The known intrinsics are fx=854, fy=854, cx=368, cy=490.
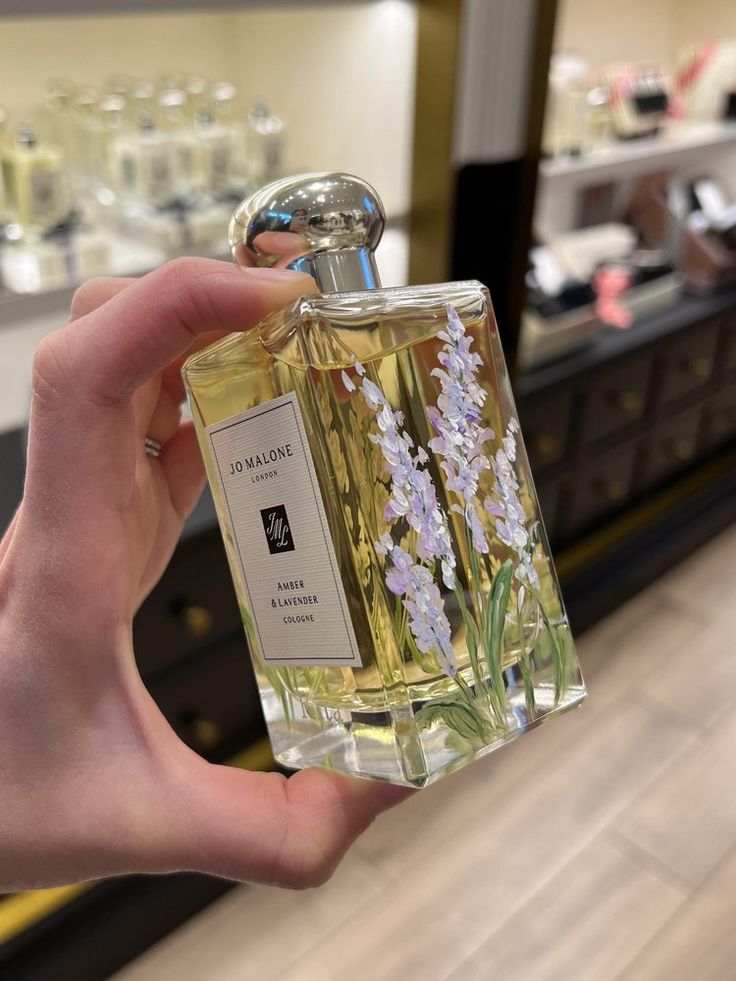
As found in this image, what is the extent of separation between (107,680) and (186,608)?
2.15 feet

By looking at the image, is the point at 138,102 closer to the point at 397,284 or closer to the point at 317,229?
the point at 397,284

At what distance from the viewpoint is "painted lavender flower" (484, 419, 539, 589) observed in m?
0.48

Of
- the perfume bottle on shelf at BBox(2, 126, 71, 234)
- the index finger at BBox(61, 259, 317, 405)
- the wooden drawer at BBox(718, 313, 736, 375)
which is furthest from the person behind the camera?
the wooden drawer at BBox(718, 313, 736, 375)

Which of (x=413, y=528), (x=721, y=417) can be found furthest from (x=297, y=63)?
(x=721, y=417)

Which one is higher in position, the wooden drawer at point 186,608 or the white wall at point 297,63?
the white wall at point 297,63

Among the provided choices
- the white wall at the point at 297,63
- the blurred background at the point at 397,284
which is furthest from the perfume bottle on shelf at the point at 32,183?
the white wall at the point at 297,63

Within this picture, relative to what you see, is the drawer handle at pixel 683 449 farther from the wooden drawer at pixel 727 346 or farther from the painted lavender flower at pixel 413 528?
the painted lavender flower at pixel 413 528

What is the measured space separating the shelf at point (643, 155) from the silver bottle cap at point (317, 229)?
3.54ft

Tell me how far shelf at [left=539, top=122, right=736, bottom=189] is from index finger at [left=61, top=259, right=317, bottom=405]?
1.14 meters

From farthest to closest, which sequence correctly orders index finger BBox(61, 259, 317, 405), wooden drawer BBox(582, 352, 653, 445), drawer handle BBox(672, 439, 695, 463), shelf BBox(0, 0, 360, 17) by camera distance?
drawer handle BBox(672, 439, 695, 463)
wooden drawer BBox(582, 352, 653, 445)
shelf BBox(0, 0, 360, 17)
index finger BBox(61, 259, 317, 405)

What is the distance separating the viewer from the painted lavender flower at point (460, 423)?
46cm

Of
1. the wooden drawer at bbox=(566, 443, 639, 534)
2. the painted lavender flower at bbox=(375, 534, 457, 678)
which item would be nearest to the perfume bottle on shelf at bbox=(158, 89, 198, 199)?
the painted lavender flower at bbox=(375, 534, 457, 678)

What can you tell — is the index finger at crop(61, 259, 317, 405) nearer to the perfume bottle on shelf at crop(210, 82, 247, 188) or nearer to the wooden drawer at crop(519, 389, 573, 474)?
the perfume bottle on shelf at crop(210, 82, 247, 188)

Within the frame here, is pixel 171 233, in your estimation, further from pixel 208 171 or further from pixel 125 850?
pixel 125 850
